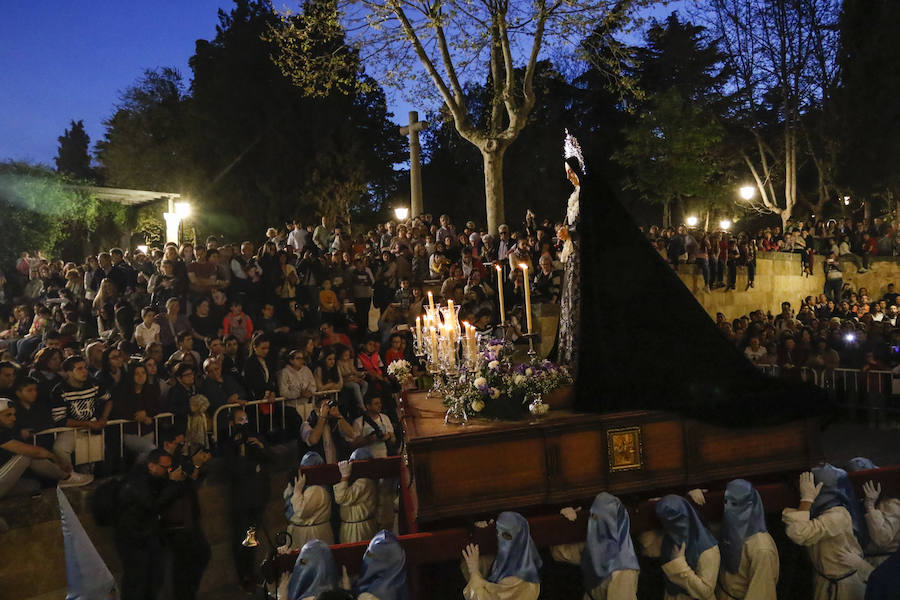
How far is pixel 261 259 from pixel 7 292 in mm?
4875

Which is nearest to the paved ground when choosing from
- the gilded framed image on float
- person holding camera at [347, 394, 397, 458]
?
the gilded framed image on float

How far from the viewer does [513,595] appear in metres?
4.80

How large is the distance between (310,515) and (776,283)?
15.6 m

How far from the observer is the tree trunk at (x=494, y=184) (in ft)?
50.2

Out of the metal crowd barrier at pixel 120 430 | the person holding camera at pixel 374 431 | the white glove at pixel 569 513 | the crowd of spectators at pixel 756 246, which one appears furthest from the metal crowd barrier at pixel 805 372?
the metal crowd barrier at pixel 120 430

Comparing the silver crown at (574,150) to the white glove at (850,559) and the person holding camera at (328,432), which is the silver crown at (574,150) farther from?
the person holding camera at (328,432)

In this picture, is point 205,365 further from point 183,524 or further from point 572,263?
point 572,263

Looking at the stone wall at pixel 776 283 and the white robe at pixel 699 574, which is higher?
the stone wall at pixel 776 283

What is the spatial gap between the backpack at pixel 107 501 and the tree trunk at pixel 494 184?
10.5m

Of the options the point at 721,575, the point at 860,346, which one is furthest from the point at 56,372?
the point at 860,346

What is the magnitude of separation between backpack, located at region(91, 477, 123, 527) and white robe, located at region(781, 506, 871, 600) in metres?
5.79

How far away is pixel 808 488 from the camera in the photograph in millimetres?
5199

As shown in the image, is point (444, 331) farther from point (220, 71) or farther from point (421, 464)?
point (220, 71)

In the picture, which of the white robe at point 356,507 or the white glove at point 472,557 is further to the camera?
the white robe at point 356,507
